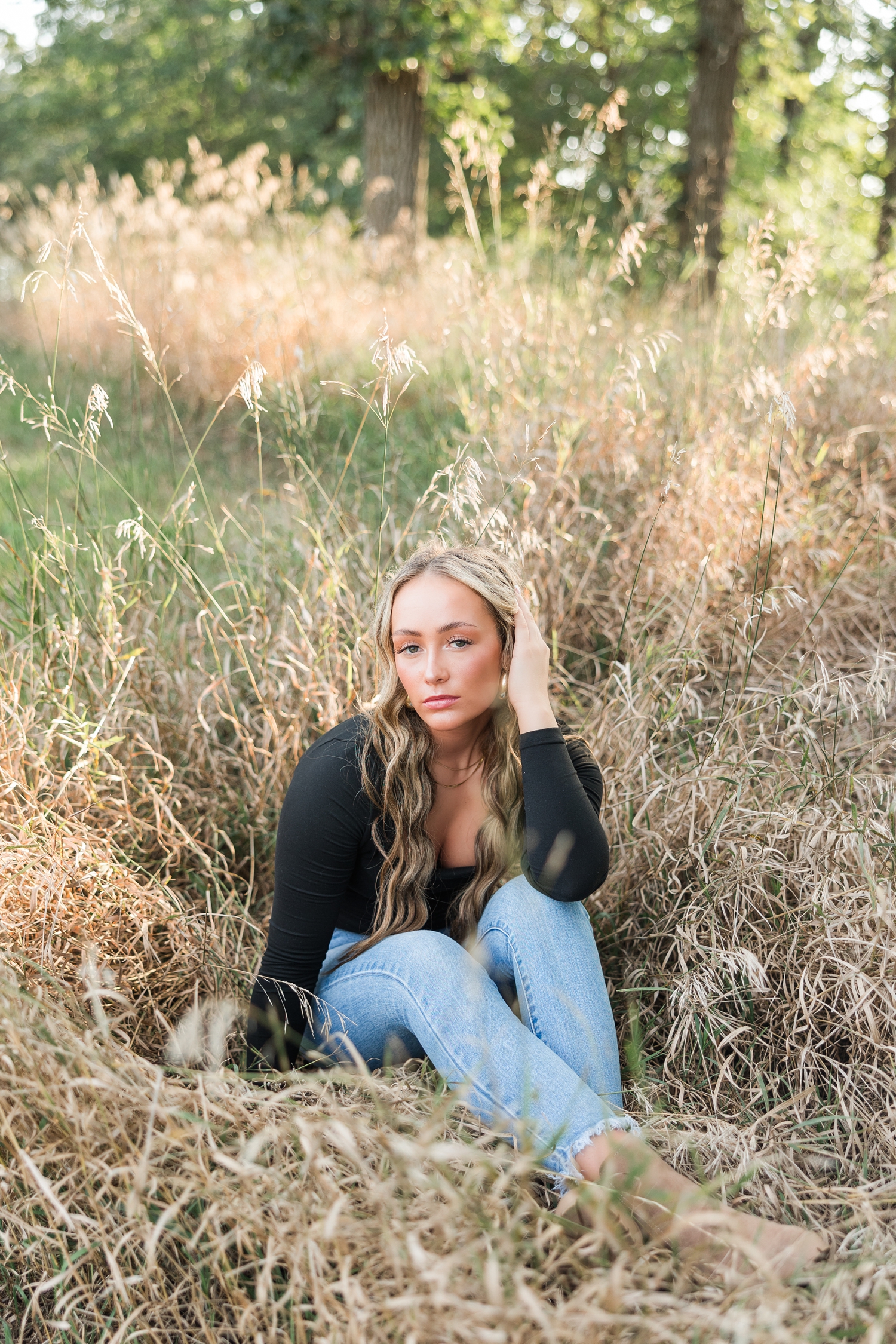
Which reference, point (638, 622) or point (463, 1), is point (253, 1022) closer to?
point (638, 622)

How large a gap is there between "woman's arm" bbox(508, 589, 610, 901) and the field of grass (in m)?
0.34

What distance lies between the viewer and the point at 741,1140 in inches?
66.8

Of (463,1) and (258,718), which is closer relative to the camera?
(258,718)

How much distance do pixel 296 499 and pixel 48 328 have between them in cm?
432

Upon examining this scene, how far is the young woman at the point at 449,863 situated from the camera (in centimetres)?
183

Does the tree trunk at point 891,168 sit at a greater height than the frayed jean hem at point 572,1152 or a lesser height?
greater

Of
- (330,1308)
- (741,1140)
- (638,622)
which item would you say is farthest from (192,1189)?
(638,622)

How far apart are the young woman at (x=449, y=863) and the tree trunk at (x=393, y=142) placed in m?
5.96

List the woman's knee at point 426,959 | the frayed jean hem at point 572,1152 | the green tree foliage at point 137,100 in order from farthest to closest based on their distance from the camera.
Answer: the green tree foliage at point 137,100 → the woman's knee at point 426,959 → the frayed jean hem at point 572,1152

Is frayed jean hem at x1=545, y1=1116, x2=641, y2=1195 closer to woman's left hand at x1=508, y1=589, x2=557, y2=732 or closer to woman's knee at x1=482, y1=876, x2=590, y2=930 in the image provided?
woman's knee at x1=482, y1=876, x2=590, y2=930

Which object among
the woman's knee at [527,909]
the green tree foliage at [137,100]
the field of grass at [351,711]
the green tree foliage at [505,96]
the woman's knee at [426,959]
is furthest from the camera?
the green tree foliage at [137,100]

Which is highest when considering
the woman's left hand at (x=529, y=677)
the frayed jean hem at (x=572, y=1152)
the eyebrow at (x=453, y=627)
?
the eyebrow at (x=453, y=627)

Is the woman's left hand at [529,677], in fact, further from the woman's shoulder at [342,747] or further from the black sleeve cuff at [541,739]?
the woman's shoulder at [342,747]

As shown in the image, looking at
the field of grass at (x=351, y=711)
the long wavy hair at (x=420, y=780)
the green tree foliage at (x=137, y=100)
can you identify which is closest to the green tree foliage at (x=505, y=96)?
the green tree foliage at (x=137, y=100)
